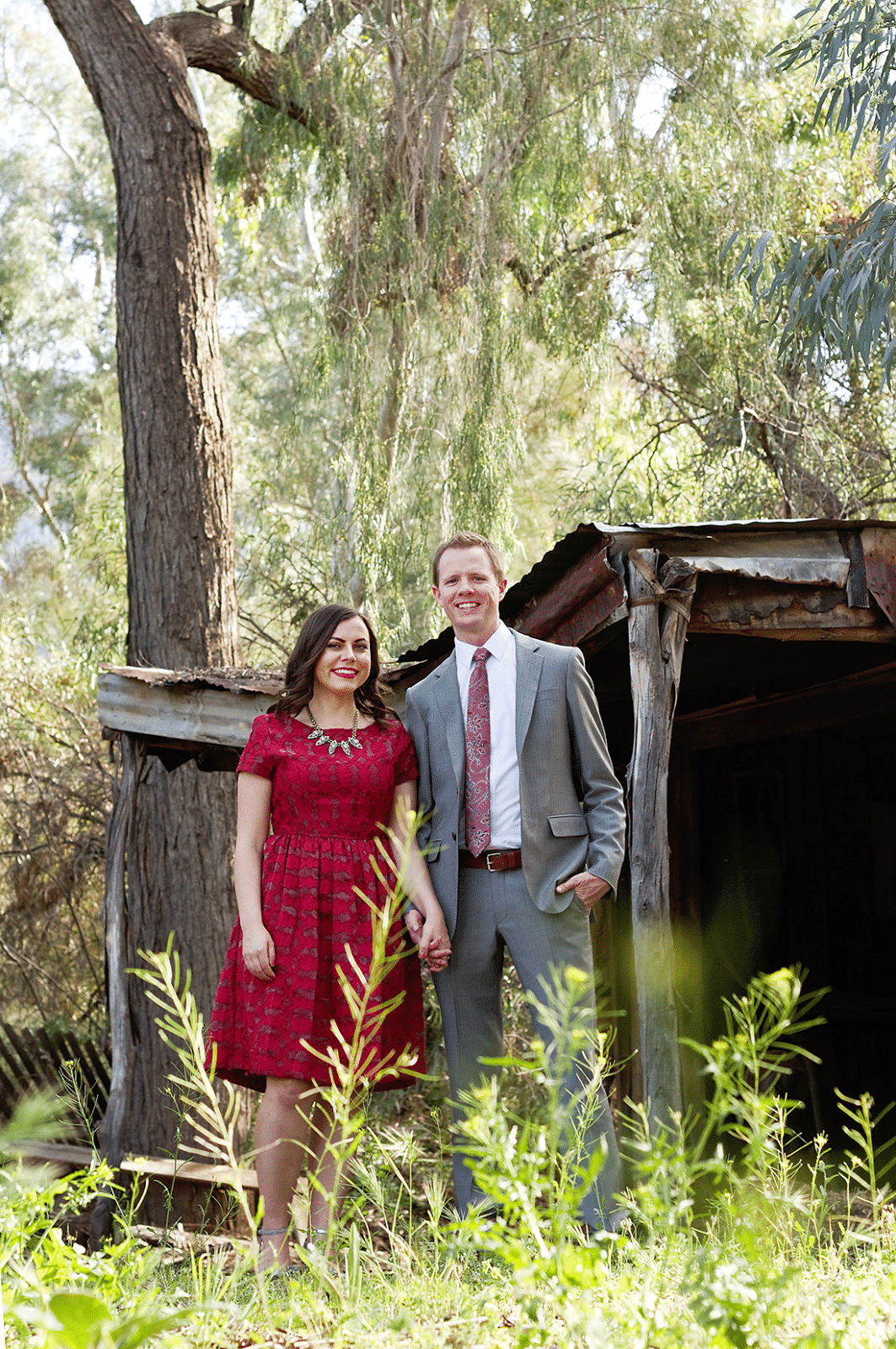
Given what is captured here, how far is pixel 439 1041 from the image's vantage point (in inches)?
372

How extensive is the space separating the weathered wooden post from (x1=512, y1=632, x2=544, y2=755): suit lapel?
0.51 meters

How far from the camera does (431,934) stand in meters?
3.16

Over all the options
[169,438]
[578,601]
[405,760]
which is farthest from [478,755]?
[169,438]

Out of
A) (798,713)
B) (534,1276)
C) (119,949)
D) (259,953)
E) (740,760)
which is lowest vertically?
(534,1276)

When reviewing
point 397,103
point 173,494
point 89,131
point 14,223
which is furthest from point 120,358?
point 89,131

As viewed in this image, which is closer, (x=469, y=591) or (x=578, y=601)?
(x=469, y=591)

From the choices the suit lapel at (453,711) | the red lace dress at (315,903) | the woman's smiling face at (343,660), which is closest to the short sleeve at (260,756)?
the red lace dress at (315,903)

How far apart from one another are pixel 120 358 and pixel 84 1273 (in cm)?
816

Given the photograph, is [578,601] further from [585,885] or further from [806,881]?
[806,881]

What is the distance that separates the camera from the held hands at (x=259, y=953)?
126 inches

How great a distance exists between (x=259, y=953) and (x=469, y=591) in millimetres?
1116

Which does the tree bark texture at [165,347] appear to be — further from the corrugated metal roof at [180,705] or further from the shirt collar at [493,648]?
the shirt collar at [493,648]

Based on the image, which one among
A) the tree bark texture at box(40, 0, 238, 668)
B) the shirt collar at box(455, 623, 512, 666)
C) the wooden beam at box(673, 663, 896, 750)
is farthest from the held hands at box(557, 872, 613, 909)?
the tree bark texture at box(40, 0, 238, 668)

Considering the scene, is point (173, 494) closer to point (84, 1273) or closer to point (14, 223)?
point (84, 1273)
